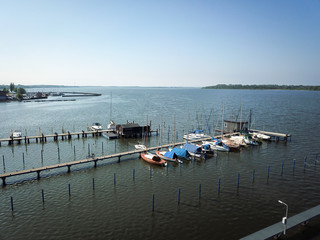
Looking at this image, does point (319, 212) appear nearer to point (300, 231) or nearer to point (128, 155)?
point (300, 231)

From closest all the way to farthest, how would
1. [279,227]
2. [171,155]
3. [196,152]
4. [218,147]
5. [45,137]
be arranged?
[279,227]
[171,155]
[196,152]
[218,147]
[45,137]

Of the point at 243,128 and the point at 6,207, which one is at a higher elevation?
the point at 243,128

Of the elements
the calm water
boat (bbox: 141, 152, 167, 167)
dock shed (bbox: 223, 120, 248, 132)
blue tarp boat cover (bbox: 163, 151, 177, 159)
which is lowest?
the calm water

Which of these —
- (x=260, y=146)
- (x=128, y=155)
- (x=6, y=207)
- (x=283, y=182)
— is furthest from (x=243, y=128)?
(x=6, y=207)

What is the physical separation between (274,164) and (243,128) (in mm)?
25983

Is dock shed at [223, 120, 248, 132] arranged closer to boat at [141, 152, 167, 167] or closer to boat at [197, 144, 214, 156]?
boat at [197, 144, 214, 156]

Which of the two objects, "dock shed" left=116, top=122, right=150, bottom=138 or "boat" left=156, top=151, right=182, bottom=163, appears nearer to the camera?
"boat" left=156, top=151, right=182, bottom=163

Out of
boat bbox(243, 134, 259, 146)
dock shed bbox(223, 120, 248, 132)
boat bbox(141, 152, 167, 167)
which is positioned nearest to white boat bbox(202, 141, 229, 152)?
boat bbox(243, 134, 259, 146)

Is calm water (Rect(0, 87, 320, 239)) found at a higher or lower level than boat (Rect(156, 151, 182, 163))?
lower

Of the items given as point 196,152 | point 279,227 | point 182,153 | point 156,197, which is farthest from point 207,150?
point 279,227

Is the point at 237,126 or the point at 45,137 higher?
the point at 237,126

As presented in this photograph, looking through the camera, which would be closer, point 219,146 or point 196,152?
point 196,152

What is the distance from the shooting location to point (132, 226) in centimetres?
2472

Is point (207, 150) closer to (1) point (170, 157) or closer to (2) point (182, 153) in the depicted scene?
(2) point (182, 153)
